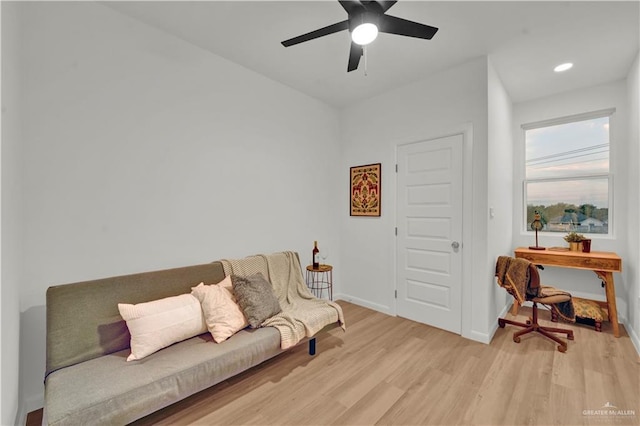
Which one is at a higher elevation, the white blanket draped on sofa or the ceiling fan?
the ceiling fan

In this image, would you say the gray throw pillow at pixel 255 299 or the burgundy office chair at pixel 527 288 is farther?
the burgundy office chair at pixel 527 288

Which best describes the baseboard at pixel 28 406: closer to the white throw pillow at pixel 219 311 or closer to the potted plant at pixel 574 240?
the white throw pillow at pixel 219 311

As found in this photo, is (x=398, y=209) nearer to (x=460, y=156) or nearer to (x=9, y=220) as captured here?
(x=460, y=156)

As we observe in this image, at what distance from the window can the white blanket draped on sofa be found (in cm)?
331

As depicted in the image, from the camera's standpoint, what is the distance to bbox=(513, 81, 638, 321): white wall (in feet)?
10.2

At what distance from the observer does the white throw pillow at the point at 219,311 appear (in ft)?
6.52

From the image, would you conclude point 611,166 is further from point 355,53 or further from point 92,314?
point 92,314

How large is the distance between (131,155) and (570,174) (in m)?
4.99

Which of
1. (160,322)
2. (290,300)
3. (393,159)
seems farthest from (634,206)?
(160,322)

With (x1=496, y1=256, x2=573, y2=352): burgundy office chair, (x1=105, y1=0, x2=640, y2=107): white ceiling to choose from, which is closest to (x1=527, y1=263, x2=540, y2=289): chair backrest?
(x1=496, y1=256, x2=573, y2=352): burgundy office chair

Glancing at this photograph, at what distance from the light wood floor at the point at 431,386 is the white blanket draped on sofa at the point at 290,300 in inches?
12.6

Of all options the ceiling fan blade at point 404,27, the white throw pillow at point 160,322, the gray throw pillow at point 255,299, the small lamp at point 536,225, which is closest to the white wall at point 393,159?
the small lamp at point 536,225

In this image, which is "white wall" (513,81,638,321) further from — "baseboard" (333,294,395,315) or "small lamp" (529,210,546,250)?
"baseboard" (333,294,395,315)

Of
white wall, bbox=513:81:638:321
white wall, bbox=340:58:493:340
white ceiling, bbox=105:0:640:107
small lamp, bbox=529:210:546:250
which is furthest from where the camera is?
small lamp, bbox=529:210:546:250
